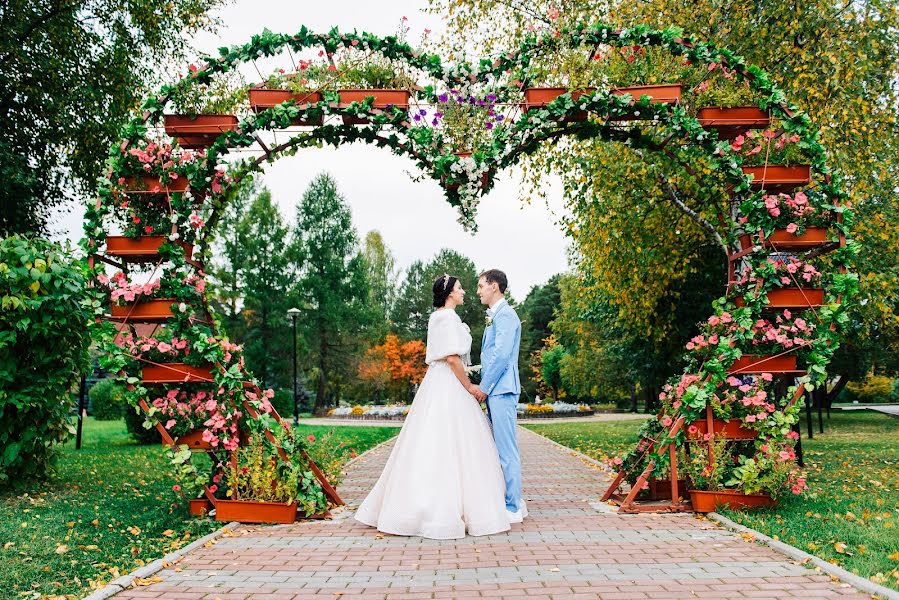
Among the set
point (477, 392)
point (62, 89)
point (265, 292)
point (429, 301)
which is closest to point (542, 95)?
point (477, 392)

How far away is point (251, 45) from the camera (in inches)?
273

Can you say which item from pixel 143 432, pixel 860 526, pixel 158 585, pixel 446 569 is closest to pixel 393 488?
pixel 446 569

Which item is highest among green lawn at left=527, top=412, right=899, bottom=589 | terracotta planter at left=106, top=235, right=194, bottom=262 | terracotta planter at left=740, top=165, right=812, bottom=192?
terracotta planter at left=740, top=165, right=812, bottom=192

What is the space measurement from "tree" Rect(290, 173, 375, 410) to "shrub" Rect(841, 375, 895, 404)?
98.7 feet

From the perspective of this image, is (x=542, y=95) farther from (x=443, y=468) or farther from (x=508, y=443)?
(x=443, y=468)

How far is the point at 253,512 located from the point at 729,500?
452cm

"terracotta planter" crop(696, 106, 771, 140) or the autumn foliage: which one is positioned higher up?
"terracotta planter" crop(696, 106, 771, 140)

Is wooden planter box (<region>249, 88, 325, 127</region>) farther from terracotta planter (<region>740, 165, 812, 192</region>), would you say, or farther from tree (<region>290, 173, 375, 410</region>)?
tree (<region>290, 173, 375, 410</region>)

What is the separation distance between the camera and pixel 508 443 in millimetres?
6465

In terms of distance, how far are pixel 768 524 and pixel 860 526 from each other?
748 mm

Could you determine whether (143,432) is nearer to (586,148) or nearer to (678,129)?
(586,148)

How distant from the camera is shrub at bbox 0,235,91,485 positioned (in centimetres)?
747

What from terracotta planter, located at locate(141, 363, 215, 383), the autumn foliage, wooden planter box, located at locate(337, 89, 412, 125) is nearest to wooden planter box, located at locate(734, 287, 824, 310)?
wooden planter box, located at locate(337, 89, 412, 125)

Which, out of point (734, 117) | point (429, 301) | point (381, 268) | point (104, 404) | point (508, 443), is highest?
point (381, 268)
